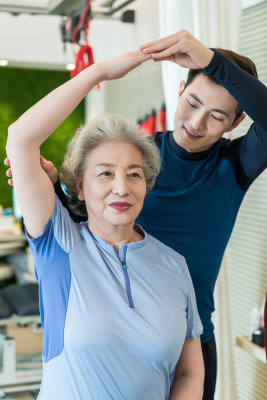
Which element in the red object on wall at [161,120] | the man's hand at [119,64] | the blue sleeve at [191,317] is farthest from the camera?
the red object on wall at [161,120]

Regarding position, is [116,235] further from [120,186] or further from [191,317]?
[191,317]

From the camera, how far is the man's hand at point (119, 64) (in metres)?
1.29

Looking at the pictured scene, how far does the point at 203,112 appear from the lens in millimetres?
1532

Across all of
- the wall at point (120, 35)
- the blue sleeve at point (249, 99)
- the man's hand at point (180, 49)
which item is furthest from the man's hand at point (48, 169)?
the wall at point (120, 35)

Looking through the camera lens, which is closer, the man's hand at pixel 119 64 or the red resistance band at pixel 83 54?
the man's hand at pixel 119 64

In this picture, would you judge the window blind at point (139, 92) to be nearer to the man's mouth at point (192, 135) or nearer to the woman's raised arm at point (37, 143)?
the man's mouth at point (192, 135)

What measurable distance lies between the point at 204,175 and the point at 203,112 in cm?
20

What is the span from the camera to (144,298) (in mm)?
1279

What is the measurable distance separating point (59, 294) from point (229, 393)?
5.22 ft

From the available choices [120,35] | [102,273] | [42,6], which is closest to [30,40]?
[120,35]

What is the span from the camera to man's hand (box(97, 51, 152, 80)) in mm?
1286

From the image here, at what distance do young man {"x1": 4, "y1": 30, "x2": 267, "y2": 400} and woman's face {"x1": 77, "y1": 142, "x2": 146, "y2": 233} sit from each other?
25 cm

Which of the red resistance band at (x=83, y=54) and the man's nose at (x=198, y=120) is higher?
the red resistance band at (x=83, y=54)

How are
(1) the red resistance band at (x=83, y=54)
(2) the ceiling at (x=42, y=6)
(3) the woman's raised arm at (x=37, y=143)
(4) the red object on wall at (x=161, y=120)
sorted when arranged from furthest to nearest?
(4) the red object on wall at (x=161, y=120)
(2) the ceiling at (x=42, y=6)
(1) the red resistance band at (x=83, y=54)
(3) the woman's raised arm at (x=37, y=143)
